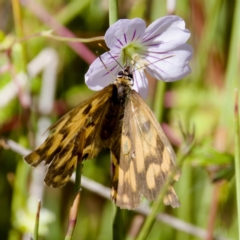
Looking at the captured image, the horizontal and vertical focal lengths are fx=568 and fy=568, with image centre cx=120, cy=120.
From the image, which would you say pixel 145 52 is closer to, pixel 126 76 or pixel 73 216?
pixel 126 76

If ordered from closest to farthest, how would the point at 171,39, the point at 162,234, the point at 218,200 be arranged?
1. the point at 171,39
2. the point at 218,200
3. the point at 162,234

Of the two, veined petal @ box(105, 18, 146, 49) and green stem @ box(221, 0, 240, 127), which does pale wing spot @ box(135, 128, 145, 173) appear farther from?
green stem @ box(221, 0, 240, 127)

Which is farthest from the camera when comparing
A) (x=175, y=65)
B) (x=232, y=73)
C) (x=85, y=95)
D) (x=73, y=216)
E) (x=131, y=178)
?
(x=85, y=95)

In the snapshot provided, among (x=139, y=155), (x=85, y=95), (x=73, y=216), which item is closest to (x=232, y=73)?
(x=85, y=95)

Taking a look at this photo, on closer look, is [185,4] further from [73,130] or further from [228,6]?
[73,130]

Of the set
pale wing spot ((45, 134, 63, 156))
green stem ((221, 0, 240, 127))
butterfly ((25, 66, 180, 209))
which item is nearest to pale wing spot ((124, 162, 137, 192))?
butterfly ((25, 66, 180, 209))

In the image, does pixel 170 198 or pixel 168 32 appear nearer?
pixel 170 198

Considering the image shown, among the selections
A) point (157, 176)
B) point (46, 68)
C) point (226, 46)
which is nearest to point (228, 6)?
point (226, 46)
